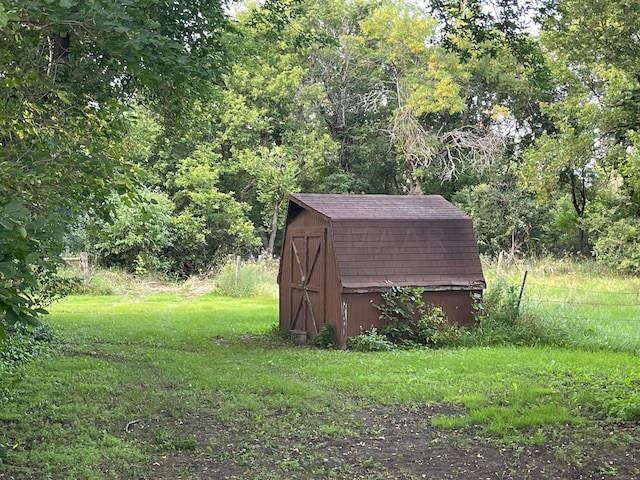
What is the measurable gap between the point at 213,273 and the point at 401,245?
1290 cm

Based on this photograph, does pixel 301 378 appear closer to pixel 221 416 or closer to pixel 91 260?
pixel 221 416

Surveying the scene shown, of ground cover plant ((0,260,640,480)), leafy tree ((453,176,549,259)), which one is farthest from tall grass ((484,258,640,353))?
leafy tree ((453,176,549,259))

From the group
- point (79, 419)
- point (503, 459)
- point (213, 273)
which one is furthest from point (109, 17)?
point (213, 273)

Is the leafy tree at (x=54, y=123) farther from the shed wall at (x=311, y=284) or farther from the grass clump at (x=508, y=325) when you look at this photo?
the grass clump at (x=508, y=325)

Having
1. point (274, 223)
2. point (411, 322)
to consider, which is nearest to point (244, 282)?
point (411, 322)

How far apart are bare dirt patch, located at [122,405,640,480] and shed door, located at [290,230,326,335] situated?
5.85 m

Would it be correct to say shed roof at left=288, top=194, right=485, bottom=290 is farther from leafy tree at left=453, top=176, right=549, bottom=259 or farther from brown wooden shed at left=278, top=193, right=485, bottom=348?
leafy tree at left=453, top=176, right=549, bottom=259

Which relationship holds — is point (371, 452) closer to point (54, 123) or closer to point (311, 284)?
point (54, 123)

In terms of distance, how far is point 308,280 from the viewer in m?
12.7

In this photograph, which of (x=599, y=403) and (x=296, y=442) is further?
(x=599, y=403)

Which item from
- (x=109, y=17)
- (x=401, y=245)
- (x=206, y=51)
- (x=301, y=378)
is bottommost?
(x=301, y=378)

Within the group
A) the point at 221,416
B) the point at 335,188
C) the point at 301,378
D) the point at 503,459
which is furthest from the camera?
the point at 335,188

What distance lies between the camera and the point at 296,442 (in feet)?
18.8

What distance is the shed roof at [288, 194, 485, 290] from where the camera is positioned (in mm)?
11742
